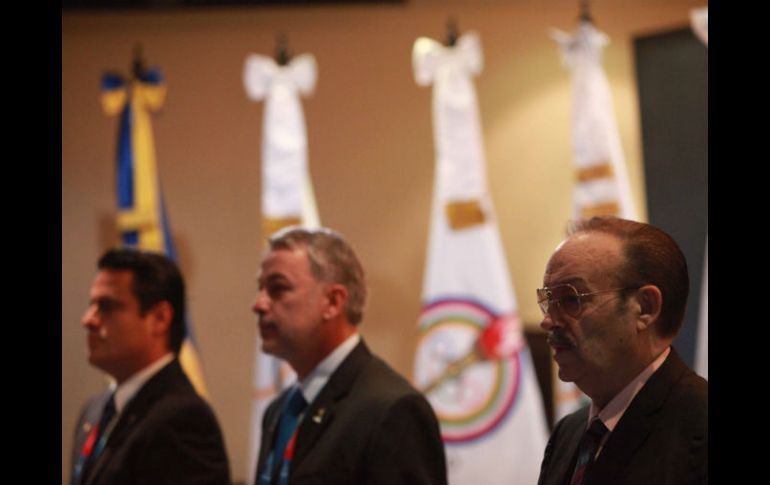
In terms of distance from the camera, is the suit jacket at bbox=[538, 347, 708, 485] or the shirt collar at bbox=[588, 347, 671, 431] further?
the shirt collar at bbox=[588, 347, 671, 431]

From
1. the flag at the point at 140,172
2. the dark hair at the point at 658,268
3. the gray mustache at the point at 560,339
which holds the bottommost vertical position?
the gray mustache at the point at 560,339

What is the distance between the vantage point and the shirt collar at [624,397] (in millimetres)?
1695

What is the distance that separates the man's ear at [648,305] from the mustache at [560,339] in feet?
0.39

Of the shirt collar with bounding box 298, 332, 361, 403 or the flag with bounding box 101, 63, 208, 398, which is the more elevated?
the flag with bounding box 101, 63, 208, 398

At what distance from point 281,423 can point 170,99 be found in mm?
3066

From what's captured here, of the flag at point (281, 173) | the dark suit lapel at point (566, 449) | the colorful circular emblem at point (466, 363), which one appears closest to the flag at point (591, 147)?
the colorful circular emblem at point (466, 363)

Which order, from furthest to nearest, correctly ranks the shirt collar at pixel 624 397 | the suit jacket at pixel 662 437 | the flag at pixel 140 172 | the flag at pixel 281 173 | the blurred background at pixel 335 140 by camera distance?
the blurred background at pixel 335 140 < the flag at pixel 140 172 < the flag at pixel 281 173 < the shirt collar at pixel 624 397 < the suit jacket at pixel 662 437

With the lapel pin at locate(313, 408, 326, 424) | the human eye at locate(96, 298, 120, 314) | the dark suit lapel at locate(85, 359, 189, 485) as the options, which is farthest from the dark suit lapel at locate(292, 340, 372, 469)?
the human eye at locate(96, 298, 120, 314)

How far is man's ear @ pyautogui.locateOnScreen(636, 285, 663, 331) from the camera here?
5.65 ft

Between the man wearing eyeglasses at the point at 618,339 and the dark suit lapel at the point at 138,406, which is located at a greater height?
the man wearing eyeglasses at the point at 618,339

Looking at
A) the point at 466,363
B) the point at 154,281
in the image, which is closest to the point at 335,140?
the point at 466,363

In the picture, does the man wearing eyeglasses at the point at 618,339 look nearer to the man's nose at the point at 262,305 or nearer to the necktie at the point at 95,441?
the man's nose at the point at 262,305

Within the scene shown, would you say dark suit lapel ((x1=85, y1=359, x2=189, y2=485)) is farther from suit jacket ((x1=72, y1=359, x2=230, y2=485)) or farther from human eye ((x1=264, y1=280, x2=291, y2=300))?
human eye ((x1=264, y1=280, x2=291, y2=300))

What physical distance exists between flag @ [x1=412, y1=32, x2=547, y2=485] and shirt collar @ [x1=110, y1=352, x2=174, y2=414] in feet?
5.53
